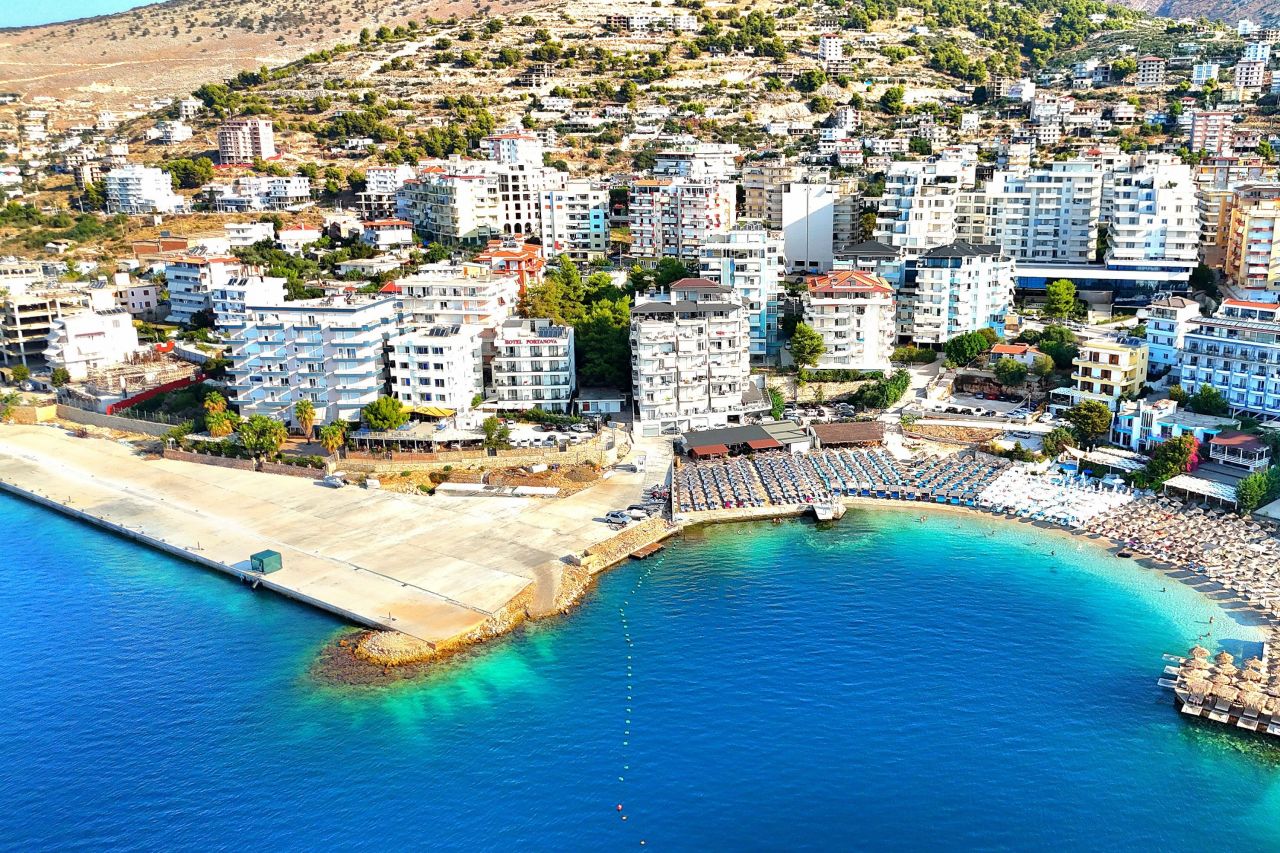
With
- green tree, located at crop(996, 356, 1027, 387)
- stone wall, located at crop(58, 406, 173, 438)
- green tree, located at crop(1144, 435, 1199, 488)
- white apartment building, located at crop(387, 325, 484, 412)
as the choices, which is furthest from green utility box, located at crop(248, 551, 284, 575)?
green tree, located at crop(996, 356, 1027, 387)

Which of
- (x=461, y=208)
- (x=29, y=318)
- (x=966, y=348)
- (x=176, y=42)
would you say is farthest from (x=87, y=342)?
(x=176, y=42)

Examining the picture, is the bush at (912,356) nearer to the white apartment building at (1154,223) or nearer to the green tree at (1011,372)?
the green tree at (1011,372)

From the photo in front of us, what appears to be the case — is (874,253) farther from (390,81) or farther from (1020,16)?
(1020,16)

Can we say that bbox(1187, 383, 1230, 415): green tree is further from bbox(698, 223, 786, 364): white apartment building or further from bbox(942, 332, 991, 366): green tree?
bbox(698, 223, 786, 364): white apartment building

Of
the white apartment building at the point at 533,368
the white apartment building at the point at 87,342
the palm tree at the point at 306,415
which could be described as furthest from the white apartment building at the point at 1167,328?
the white apartment building at the point at 87,342

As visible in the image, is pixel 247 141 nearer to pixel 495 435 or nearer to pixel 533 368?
pixel 533 368
